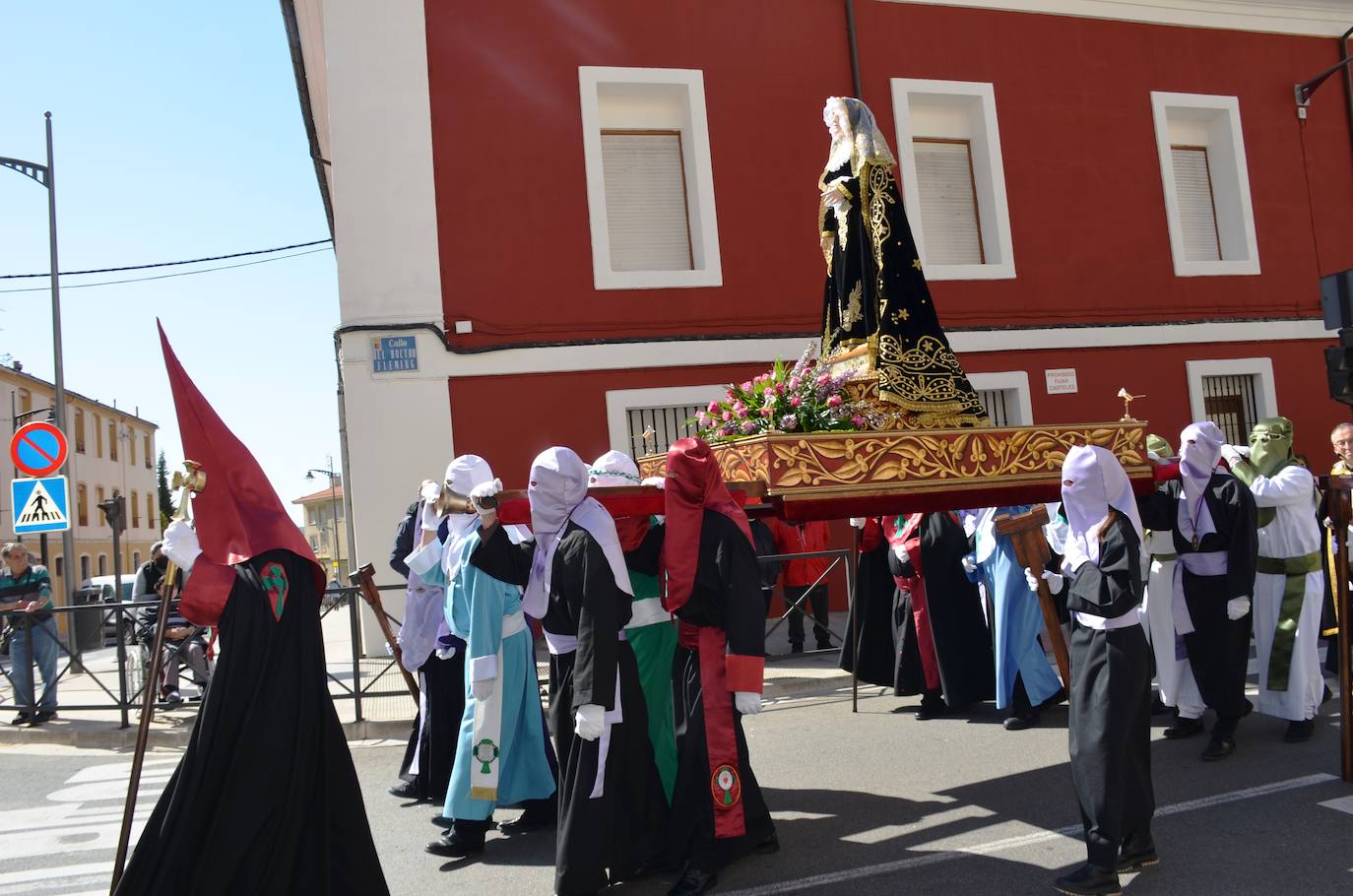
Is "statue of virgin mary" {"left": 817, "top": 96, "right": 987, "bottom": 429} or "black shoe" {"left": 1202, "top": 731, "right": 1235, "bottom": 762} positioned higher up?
"statue of virgin mary" {"left": 817, "top": 96, "right": 987, "bottom": 429}

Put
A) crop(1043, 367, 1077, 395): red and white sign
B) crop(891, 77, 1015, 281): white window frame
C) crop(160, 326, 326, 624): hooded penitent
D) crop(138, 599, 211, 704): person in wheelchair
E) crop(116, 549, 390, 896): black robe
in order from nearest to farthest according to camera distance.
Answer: crop(116, 549, 390, 896): black robe → crop(160, 326, 326, 624): hooded penitent → crop(138, 599, 211, 704): person in wheelchair → crop(891, 77, 1015, 281): white window frame → crop(1043, 367, 1077, 395): red and white sign

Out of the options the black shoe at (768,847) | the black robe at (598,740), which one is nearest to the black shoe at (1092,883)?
the black shoe at (768,847)

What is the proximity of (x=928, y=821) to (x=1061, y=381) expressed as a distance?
9.65 metres

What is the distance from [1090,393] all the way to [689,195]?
19.5 feet

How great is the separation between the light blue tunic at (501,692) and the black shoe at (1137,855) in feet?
9.14

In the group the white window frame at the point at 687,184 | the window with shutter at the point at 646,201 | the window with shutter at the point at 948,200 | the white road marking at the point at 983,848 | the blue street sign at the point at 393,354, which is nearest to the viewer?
the white road marking at the point at 983,848

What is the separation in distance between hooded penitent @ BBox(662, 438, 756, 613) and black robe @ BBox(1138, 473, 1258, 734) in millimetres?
2945

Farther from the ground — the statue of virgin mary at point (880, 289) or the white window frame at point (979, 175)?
the white window frame at point (979, 175)

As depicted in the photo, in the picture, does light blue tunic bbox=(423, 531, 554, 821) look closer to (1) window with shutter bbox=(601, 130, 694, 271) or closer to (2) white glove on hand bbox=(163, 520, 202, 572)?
(2) white glove on hand bbox=(163, 520, 202, 572)

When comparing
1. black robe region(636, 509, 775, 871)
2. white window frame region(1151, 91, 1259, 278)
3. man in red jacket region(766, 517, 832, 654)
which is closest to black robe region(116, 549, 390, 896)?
black robe region(636, 509, 775, 871)

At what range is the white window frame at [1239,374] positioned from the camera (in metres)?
14.1

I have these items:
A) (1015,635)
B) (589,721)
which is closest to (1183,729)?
(1015,635)

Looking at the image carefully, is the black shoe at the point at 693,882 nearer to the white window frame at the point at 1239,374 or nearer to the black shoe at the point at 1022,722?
the black shoe at the point at 1022,722

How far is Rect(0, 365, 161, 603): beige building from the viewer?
35.7 m
